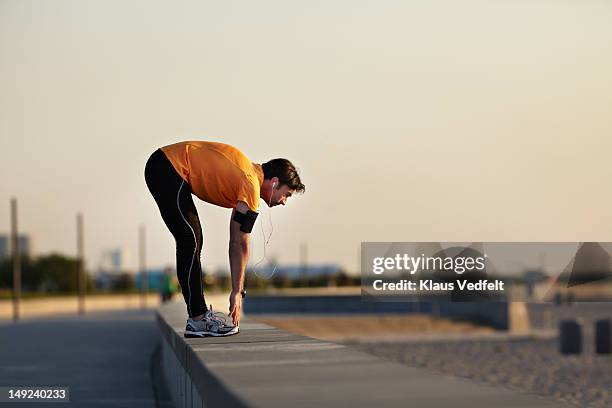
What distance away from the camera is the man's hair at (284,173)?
679 centimetres

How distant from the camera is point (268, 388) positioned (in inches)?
159

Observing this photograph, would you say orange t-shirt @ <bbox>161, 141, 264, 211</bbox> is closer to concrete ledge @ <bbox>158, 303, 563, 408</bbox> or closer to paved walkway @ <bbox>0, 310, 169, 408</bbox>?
concrete ledge @ <bbox>158, 303, 563, 408</bbox>

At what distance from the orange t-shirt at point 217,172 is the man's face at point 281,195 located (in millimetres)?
129

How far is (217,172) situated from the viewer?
22.0 feet

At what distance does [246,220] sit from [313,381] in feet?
7.82

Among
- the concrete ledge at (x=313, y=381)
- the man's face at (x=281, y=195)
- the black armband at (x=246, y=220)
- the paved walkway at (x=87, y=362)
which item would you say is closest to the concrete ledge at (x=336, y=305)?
the paved walkway at (x=87, y=362)

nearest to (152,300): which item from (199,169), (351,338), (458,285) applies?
(458,285)

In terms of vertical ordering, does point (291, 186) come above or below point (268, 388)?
above

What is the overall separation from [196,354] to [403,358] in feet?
68.9

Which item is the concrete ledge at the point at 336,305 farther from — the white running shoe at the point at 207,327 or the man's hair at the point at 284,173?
the man's hair at the point at 284,173

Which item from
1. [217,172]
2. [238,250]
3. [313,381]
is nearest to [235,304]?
[238,250]

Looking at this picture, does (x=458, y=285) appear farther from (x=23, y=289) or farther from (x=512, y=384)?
(x=23, y=289)

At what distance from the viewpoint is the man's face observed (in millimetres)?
6802

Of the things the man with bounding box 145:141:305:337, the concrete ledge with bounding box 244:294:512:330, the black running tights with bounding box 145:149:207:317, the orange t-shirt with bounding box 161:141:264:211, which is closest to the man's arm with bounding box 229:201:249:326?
the man with bounding box 145:141:305:337
